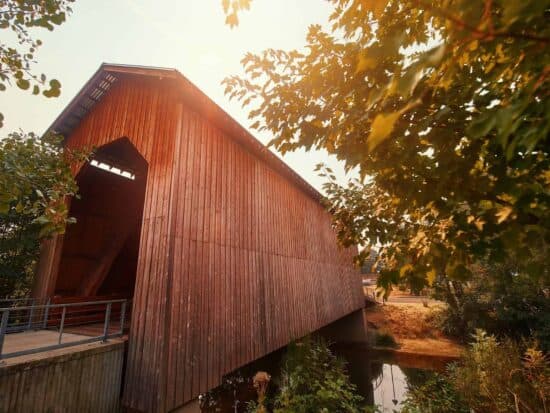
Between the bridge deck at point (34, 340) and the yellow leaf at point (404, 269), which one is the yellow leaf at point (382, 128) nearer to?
the yellow leaf at point (404, 269)

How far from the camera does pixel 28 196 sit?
4656 mm

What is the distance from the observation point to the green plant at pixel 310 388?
5602 millimetres

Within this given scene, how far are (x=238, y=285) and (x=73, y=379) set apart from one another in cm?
328

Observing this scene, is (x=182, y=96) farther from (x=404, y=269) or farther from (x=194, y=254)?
(x=404, y=269)

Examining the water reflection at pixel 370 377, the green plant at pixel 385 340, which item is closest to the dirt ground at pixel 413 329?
the green plant at pixel 385 340

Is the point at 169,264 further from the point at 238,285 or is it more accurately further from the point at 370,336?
the point at 370,336

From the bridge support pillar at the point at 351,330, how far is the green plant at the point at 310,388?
954 cm

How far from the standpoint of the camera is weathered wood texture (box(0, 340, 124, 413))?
3.51 metres

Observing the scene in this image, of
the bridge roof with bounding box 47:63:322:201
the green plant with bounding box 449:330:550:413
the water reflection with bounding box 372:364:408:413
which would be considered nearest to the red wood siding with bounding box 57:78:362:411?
the bridge roof with bounding box 47:63:322:201

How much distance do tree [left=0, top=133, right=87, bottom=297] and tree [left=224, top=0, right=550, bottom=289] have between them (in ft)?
7.79

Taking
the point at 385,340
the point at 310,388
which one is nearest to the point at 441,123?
the point at 310,388

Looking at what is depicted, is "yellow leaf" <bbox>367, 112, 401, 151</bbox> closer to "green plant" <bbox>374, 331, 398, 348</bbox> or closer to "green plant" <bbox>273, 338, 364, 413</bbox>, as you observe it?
"green plant" <bbox>273, 338, 364, 413</bbox>

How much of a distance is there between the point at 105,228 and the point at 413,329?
19737mm

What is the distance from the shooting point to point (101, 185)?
10.9 metres
